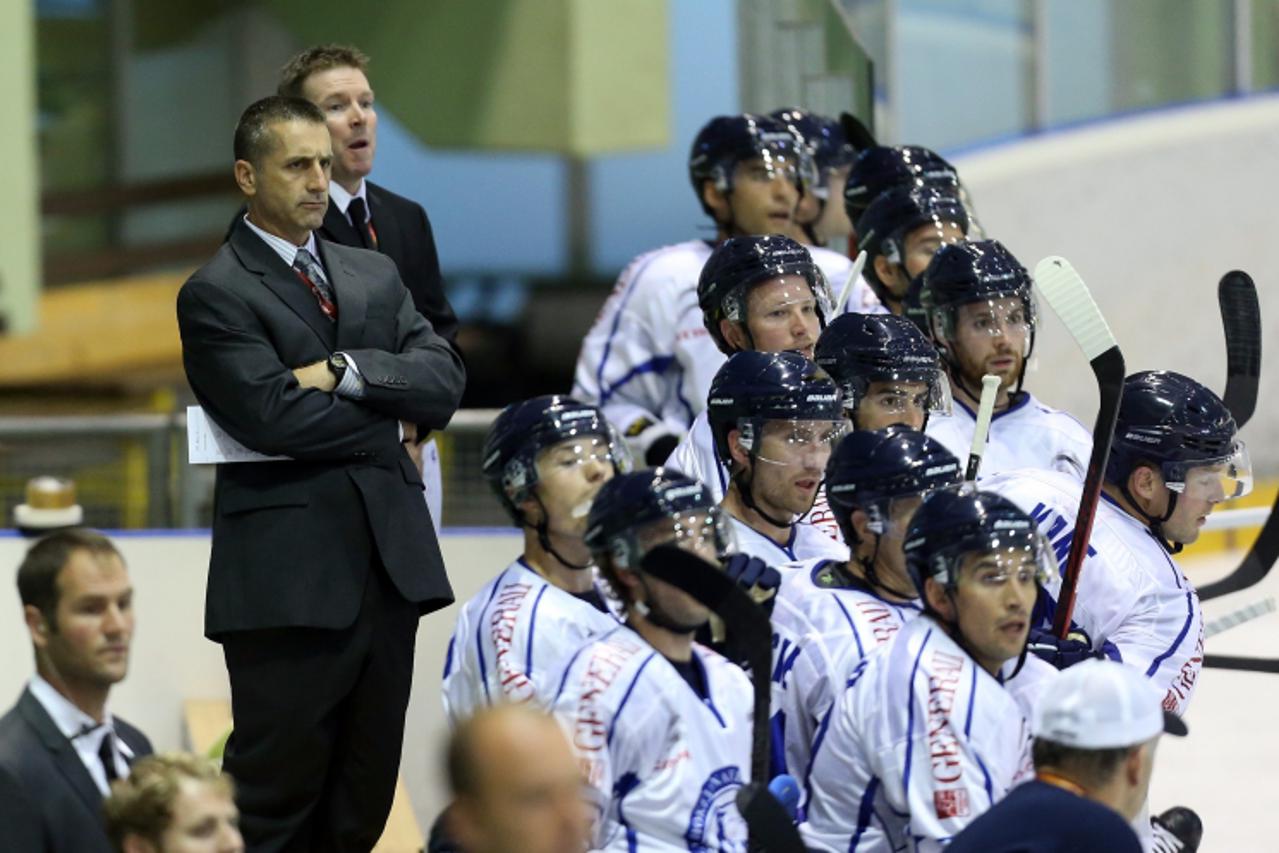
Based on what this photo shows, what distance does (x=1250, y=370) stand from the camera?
18.1 feet

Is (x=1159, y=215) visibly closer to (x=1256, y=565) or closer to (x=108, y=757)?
(x=1256, y=565)

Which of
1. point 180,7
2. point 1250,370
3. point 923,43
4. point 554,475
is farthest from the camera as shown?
point 180,7

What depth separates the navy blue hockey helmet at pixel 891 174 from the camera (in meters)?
5.68

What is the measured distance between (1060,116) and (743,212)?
4.75m

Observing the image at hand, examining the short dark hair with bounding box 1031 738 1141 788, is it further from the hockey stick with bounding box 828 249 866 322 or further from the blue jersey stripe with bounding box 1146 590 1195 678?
the hockey stick with bounding box 828 249 866 322

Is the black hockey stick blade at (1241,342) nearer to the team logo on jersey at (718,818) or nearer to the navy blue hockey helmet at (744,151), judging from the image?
the navy blue hockey helmet at (744,151)

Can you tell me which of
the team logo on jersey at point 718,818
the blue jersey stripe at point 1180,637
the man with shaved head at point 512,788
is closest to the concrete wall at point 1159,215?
the blue jersey stripe at point 1180,637

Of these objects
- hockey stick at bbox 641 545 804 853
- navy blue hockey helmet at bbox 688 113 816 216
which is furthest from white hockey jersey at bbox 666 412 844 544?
hockey stick at bbox 641 545 804 853

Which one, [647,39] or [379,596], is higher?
[647,39]

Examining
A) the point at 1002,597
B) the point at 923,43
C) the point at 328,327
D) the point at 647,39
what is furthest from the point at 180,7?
the point at 1002,597

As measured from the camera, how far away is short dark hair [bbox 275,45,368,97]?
193 inches

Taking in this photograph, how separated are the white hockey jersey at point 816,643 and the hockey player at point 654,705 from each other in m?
0.39

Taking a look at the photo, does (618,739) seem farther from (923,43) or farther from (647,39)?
(647,39)

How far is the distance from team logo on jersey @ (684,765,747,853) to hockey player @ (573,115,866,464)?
2.06m
